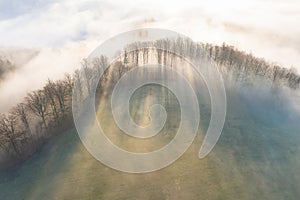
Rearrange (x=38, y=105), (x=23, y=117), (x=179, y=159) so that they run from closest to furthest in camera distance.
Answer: (x=179, y=159) → (x=23, y=117) → (x=38, y=105)

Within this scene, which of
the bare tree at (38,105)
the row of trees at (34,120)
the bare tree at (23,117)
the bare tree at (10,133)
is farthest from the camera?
the bare tree at (38,105)

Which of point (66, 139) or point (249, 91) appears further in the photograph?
point (249, 91)

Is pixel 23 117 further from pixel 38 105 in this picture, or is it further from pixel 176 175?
pixel 176 175

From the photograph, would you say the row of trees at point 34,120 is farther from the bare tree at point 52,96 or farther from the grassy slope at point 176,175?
the grassy slope at point 176,175

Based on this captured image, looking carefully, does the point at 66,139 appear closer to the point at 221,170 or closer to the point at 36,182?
the point at 36,182

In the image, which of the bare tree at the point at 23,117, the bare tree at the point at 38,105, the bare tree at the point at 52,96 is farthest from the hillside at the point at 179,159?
the bare tree at the point at 23,117

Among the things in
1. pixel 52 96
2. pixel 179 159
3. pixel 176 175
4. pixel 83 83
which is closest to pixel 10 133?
pixel 52 96

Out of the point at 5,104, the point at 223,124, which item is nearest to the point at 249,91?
the point at 223,124

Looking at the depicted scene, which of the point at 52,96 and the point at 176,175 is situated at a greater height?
the point at 52,96
